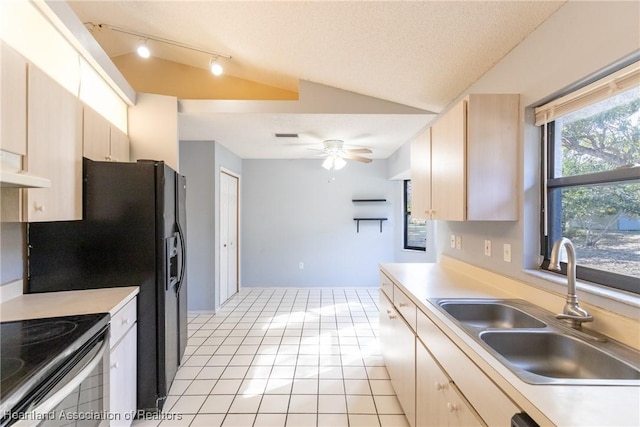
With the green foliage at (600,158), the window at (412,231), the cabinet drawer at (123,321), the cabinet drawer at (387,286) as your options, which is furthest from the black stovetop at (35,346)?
the window at (412,231)

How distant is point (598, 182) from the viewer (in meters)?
1.33

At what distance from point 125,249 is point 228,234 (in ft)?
8.77

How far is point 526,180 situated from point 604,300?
29.6 inches

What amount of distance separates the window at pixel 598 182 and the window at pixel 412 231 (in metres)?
A: 3.04

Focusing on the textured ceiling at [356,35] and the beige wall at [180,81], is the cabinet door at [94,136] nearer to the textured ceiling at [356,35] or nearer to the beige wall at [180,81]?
the textured ceiling at [356,35]

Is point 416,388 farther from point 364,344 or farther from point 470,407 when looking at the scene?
point 364,344

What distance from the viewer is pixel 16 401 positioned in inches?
33.1

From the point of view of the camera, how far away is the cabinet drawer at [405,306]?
65.5 inches

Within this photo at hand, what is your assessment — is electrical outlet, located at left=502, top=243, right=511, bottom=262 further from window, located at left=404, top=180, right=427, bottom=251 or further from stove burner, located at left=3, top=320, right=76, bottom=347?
window, located at left=404, top=180, right=427, bottom=251

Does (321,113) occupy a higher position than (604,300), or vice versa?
(321,113)

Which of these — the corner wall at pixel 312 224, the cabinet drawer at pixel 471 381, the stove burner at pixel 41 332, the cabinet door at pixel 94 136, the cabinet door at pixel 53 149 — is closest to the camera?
the cabinet drawer at pixel 471 381

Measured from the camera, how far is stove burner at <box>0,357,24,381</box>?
91 cm

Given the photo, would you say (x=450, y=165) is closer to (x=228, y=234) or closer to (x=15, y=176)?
(x=15, y=176)

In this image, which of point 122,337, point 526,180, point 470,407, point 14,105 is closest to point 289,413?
point 122,337
